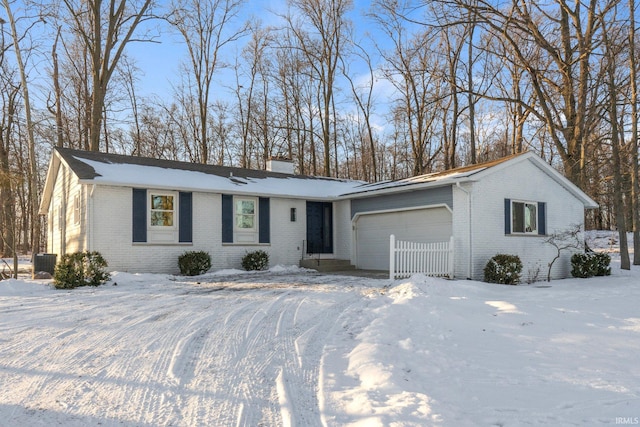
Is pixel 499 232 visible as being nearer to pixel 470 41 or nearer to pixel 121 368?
pixel 121 368

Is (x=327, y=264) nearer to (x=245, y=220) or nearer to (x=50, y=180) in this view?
(x=245, y=220)

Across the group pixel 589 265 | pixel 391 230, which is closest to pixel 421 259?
pixel 391 230

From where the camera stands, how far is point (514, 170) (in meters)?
13.7

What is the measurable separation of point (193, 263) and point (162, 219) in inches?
74.7

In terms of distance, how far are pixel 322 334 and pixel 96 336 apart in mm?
3085

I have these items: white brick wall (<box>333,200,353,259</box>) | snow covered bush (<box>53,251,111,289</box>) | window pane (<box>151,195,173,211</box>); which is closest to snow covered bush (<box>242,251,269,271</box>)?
window pane (<box>151,195,173,211</box>)

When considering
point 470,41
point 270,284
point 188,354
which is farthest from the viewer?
point 470,41

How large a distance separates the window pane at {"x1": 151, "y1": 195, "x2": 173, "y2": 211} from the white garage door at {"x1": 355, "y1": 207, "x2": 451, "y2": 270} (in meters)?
7.24

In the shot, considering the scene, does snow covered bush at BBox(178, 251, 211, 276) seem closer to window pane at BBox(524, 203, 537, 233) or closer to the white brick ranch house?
the white brick ranch house

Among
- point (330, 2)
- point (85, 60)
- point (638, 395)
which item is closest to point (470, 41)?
point (330, 2)

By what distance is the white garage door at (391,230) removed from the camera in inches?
543

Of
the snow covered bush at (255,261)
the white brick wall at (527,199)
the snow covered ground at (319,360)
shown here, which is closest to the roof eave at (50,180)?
the snow covered bush at (255,261)

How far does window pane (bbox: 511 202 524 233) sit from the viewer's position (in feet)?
45.5

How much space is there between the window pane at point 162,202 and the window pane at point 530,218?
12.1 meters
